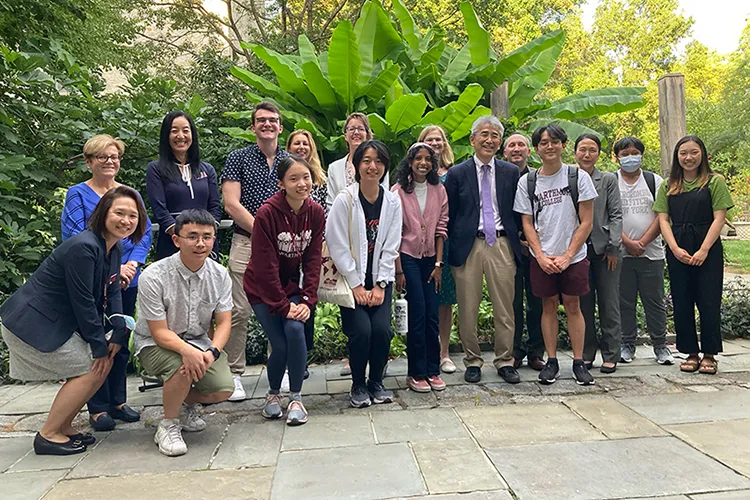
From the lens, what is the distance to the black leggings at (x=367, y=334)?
3.63 meters

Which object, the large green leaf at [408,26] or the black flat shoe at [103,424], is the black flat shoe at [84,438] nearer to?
the black flat shoe at [103,424]

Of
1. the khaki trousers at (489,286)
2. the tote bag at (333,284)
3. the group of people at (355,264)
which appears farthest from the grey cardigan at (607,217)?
the tote bag at (333,284)

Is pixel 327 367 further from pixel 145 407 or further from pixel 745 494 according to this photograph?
pixel 745 494

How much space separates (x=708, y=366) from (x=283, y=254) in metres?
3.42

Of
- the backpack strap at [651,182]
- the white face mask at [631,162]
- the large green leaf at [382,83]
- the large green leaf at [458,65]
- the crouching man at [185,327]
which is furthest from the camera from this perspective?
the large green leaf at [458,65]

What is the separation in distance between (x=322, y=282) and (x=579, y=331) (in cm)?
200

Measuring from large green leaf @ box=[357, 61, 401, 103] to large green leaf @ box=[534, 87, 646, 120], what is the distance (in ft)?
10.1

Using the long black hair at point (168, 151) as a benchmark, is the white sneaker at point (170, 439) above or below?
below

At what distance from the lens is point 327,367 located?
484 centimetres

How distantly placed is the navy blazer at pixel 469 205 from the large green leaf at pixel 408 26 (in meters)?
5.24

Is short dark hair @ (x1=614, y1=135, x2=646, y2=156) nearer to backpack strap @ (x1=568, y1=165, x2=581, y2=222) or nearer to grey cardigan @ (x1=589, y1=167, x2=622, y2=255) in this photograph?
grey cardigan @ (x1=589, y1=167, x2=622, y2=255)

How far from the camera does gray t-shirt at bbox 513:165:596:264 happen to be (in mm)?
4031

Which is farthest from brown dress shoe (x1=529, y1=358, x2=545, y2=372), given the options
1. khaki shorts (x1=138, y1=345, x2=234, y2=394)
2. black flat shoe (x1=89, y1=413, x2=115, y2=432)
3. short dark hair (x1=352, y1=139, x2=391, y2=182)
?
black flat shoe (x1=89, y1=413, x2=115, y2=432)

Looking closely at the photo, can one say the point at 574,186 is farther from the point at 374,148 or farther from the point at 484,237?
the point at 374,148
